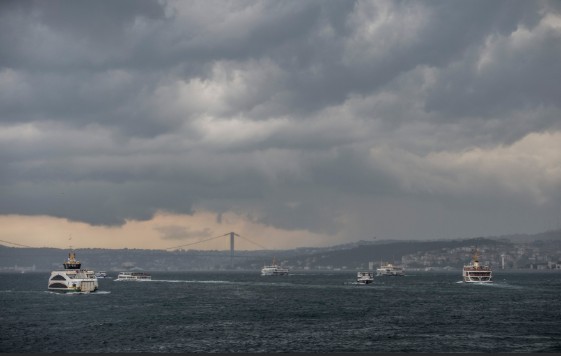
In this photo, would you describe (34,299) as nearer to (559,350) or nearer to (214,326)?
(214,326)

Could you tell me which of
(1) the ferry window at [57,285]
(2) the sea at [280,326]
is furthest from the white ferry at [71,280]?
(2) the sea at [280,326]

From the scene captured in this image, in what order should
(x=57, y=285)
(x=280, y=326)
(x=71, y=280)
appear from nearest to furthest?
1. (x=280, y=326)
2. (x=71, y=280)
3. (x=57, y=285)

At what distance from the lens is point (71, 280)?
189 meters

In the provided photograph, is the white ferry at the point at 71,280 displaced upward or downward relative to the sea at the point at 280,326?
upward

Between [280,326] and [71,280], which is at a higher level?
[71,280]

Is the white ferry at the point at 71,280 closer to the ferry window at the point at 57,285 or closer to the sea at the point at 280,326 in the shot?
the ferry window at the point at 57,285

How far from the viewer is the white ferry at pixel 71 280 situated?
188875mm

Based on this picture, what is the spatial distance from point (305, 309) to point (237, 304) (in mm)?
22268

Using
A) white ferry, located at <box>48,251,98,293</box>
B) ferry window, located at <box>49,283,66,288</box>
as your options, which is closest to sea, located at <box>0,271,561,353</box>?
white ferry, located at <box>48,251,98,293</box>

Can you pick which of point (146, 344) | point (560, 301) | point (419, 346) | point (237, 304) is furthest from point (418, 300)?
point (146, 344)

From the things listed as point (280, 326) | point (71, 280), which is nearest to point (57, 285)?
point (71, 280)

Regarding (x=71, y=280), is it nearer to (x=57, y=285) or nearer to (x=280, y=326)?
(x=57, y=285)

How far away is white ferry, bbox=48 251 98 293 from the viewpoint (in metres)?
189

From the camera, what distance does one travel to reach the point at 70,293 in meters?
190
